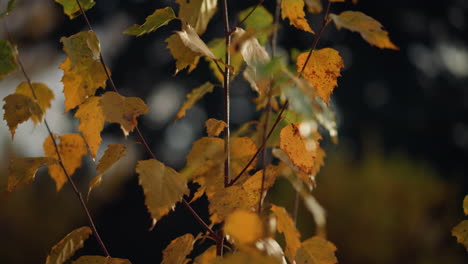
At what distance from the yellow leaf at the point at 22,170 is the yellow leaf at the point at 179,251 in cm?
26

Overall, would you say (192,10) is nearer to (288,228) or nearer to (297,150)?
(297,150)

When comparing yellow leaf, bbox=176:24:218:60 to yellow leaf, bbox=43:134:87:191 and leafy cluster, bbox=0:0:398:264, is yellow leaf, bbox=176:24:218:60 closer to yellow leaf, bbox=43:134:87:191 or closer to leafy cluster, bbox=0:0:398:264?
leafy cluster, bbox=0:0:398:264

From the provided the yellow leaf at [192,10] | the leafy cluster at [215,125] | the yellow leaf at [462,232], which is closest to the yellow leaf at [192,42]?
the leafy cluster at [215,125]

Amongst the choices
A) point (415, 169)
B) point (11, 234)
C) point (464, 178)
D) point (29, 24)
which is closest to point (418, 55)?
point (464, 178)

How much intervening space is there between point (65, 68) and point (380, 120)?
404 centimetres

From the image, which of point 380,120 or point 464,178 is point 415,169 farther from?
point 380,120

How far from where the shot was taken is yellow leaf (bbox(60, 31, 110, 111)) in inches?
31.6

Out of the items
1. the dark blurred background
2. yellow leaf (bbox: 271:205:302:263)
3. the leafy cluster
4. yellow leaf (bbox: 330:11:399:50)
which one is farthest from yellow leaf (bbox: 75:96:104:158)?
the dark blurred background

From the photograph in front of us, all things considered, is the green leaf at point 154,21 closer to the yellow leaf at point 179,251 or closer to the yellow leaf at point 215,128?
the yellow leaf at point 215,128

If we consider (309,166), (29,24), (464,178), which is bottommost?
(464,178)

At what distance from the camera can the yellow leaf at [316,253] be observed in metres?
0.83

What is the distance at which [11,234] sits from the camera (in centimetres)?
323

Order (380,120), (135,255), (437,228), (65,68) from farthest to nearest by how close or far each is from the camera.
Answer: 1. (380,120)
2. (135,255)
3. (437,228)
4. (65,68)

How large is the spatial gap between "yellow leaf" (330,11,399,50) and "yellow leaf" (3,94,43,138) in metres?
0.47
